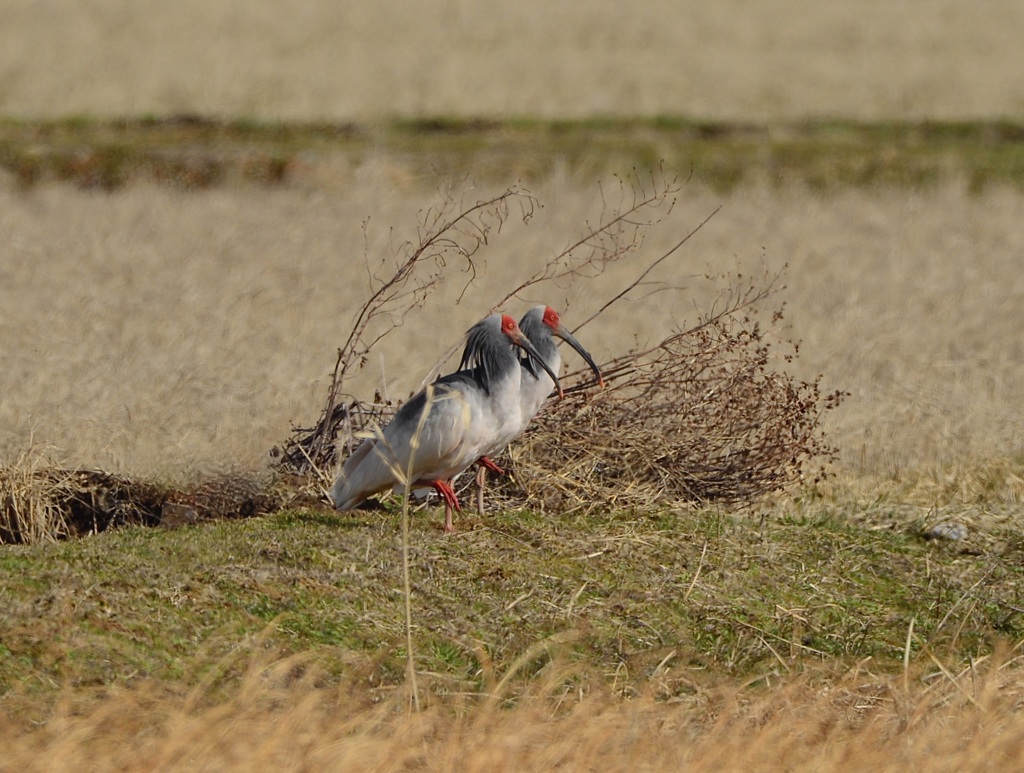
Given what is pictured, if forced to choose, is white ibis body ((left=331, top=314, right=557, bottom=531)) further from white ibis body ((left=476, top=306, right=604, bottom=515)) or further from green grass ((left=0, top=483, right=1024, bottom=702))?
green grass ((left=0, top=483, right=1024, bottom=702))

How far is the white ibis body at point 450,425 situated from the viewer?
5.79 metres

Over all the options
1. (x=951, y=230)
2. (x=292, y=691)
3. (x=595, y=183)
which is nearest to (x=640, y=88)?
(x=595, y=183)

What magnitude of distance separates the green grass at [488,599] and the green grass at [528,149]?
10.0m

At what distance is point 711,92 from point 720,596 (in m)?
18.2

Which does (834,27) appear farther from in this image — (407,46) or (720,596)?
(720,596)

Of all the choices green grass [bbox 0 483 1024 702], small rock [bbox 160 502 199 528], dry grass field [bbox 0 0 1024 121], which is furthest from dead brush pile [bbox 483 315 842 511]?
dry grass field [bbox 0 0 1024 121]

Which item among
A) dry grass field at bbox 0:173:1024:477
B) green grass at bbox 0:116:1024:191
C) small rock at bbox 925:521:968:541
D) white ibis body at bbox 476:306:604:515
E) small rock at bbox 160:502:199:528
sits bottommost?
small rock at bbox 925:521:968:541

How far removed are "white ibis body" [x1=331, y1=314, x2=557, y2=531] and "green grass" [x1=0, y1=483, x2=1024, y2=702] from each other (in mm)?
200

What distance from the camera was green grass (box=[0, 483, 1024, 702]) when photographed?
4.89 meters

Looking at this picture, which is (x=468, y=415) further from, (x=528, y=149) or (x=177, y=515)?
(x=528, y=149)

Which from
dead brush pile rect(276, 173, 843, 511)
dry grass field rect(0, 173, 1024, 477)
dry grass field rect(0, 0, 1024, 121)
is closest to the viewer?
dead brush pile rect(276, 173, 843, 511)

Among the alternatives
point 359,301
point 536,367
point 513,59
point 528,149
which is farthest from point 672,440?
point 513,59

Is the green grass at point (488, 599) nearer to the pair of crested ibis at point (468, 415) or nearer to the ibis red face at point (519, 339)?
the pair of crested ibis at point (468, 415)

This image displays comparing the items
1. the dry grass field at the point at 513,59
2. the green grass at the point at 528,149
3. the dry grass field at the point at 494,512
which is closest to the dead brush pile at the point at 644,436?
the dry grass field at the point at 494,512
